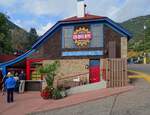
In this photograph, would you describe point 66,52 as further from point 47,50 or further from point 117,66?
point 117,66

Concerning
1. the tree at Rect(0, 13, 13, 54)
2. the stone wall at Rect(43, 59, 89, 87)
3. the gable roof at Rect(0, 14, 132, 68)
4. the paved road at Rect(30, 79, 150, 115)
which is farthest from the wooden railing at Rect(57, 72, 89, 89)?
the tree at Rect(0, 13, 13, 54)

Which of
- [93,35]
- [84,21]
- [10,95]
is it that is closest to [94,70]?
[93,35]

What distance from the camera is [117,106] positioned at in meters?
16.1

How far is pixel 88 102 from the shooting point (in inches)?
714

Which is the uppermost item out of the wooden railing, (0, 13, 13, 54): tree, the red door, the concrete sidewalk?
(0, 13, 13, 54): tree

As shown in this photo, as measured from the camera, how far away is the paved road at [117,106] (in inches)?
599

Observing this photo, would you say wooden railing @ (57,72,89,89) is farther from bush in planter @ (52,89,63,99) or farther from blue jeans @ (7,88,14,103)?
blue jeans @ (7,88,14,103)

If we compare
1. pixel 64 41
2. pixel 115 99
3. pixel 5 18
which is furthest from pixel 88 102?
pixel 5 18

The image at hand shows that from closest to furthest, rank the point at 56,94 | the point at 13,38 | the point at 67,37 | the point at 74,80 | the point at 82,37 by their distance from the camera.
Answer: the point at 56,94 → the point at 74,80 → the point at 82,37 → the point at 67,37 → the point at 13,38

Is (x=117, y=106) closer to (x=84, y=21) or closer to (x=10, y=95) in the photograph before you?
(x=10, y=95)

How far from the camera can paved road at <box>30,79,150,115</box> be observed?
15203mm

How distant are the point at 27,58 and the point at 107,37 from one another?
729cm

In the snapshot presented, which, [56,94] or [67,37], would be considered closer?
[56,94]

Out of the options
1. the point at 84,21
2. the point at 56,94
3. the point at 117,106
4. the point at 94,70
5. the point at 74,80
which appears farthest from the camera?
the point at 84,21
